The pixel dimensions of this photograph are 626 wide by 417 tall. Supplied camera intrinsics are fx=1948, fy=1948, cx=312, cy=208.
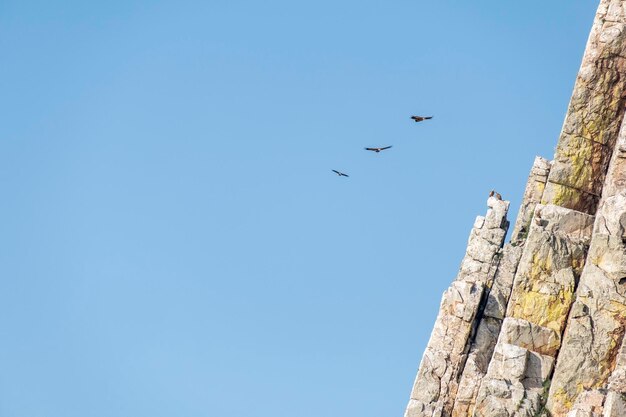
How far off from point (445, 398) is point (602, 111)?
17.0m

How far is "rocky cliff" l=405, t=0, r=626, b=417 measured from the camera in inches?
3479

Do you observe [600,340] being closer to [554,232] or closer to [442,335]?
[554,232]

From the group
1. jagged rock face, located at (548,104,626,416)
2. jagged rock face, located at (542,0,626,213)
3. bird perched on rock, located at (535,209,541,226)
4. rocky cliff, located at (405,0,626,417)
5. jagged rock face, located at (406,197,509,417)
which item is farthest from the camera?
jagged rock face, located at (406,197,509,417)

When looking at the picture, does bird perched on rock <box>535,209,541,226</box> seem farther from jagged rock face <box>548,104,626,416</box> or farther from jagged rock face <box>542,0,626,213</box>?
jagged rock face <box>548,104,626,416</box>

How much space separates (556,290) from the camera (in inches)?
3647

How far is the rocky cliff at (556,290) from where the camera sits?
290 feet

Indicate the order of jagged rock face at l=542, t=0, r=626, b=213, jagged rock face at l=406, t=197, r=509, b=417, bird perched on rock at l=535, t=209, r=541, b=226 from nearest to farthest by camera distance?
1. bird perched on rock at l=535, t=209, r=541, b=226
2. jagged rock face at l=542, t=0, r=626, b=213
3. jagged rock face at l=406, t=197, r=509, b=417

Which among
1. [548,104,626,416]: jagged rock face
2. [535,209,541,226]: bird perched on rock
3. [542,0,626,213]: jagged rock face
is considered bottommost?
[548,104,626,416]: jagged rock face

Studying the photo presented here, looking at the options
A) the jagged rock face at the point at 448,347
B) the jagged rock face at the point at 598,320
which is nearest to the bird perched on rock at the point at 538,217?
the jagged rock face at the point at 598,320

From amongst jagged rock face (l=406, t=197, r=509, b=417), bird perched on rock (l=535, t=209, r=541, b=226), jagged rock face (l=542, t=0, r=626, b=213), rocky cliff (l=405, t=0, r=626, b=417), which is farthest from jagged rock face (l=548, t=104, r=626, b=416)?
jagged rock face (l=406, t=197, r=509, b=417)

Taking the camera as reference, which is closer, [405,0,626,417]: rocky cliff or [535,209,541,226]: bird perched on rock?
[405,0,626,417]: rocky cliff

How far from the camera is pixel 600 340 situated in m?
87.9

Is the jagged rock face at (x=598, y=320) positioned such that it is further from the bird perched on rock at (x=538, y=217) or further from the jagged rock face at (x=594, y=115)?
the jagged rock face at (x=594, y=115)

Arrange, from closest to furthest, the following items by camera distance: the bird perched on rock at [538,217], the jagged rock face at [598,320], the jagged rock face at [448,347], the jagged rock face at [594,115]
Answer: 1. the jagged rock face at [598,320]
2. the bird perched on rock at [538,217]
3. the jagged rock face at [594,115]
4. the jagged rock face at [448,347]
